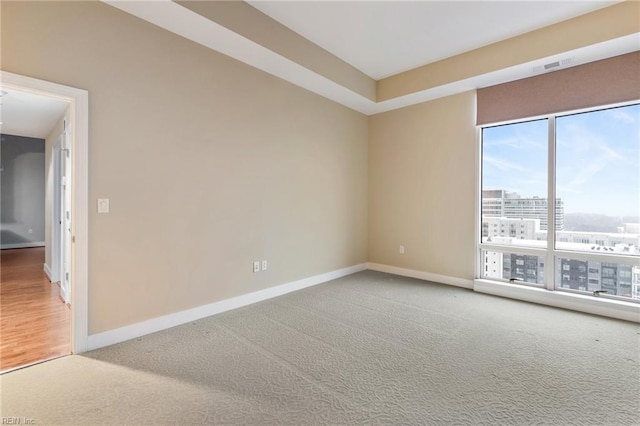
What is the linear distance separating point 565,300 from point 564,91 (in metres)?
2.50

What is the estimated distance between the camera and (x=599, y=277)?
3402 millimetres

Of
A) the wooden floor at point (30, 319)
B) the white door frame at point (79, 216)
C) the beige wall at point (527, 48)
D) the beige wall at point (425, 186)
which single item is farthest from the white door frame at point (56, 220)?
the beige wall at point (527, 48)

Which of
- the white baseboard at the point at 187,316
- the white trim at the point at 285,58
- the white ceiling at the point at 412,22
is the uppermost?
the white ceiling at the point at 412,22

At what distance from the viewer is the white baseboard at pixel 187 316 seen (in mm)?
2486

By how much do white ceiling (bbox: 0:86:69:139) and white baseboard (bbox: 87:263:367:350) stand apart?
2.57 m

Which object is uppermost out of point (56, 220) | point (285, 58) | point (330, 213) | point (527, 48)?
point (527, 48)

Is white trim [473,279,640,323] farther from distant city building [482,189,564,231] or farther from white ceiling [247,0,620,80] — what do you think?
white ceiling [247,0,620,80]

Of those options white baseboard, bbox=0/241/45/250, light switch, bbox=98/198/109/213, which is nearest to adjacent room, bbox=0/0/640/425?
light switch, bbox=98/198/109/213

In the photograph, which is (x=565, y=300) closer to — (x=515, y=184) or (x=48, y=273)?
(x=515, y=184)

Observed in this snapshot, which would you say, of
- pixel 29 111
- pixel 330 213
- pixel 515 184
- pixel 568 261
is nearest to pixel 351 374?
pixel 330 213

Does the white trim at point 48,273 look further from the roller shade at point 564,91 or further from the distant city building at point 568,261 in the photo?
the roller shade at point 564,91

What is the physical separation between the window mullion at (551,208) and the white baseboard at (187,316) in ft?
9.91

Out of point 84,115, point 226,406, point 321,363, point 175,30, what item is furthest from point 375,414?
point 175,30

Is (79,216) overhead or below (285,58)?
below
